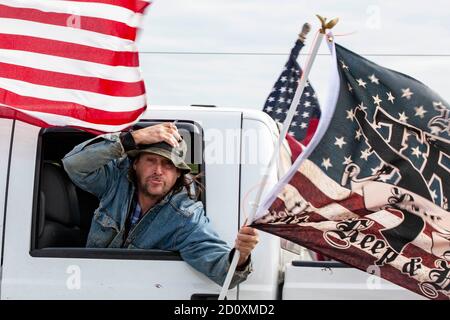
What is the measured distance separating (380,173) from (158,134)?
1025mm

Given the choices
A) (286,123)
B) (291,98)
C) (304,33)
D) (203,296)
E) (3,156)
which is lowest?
(203,296)

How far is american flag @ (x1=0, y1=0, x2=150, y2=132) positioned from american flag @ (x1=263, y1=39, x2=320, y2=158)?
248 centimetres

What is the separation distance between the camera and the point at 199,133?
194 inches

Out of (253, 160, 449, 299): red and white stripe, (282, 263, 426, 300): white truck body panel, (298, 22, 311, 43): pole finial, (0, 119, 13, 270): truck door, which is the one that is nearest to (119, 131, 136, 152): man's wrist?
(0, 119, 13, 270): truck door

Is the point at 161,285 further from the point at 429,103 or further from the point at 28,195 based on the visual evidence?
the point at 429,103

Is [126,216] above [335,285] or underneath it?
above

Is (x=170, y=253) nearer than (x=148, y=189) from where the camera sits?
Yes

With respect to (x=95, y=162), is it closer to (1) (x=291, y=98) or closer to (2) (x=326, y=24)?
(2) (x=326, y=24)

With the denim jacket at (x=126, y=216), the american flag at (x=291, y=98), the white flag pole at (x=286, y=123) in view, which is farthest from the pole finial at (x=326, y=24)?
the american flag at (x=291, y=98)

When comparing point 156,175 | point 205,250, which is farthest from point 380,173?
point 156,175

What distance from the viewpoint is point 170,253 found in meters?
4.79

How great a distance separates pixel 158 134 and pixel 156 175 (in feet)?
0.83

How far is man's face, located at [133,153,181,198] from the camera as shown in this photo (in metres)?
5.00

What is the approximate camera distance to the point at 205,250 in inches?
186
